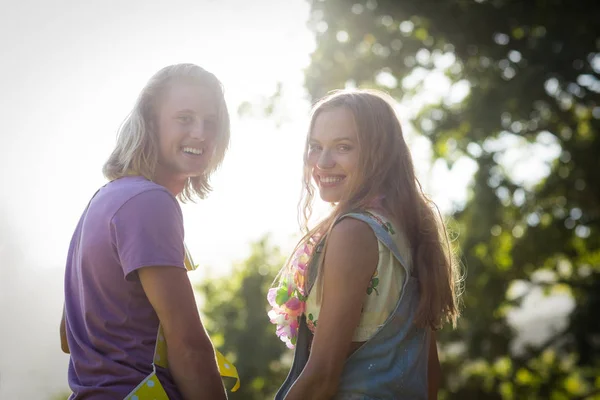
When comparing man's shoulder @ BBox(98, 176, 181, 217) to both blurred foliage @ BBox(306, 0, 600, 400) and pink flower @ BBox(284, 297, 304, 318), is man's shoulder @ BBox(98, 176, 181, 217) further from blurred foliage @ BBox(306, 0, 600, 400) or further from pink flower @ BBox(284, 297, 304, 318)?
blurred foliage @ BBox(306, 0, 600, 400)

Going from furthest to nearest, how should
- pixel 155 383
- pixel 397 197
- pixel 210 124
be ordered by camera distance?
pixel 210 124, pixel 397 197, pixel 155 383

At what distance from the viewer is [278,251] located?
9.67 m

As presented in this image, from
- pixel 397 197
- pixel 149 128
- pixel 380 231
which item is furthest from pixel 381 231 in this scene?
pixel 149 128

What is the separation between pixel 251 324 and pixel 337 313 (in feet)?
25.0

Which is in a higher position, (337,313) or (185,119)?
(185,119)

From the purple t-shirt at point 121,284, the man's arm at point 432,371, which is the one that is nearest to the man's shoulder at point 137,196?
the purple t-shirt at point 121,284

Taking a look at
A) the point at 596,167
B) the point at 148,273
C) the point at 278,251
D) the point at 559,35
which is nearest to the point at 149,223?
the point at 148,273

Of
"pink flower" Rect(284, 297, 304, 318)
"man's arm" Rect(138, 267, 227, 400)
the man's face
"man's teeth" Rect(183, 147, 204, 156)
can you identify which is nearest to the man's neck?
the man's face

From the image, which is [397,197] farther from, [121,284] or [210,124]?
[121,284]

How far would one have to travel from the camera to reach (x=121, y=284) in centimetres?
193

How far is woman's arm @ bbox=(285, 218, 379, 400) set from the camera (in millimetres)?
1898

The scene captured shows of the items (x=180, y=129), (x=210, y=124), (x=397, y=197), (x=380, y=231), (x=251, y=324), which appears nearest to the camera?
(x=380, y=231)

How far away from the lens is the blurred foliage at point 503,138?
7547 millimetres

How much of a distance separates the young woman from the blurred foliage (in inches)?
223
